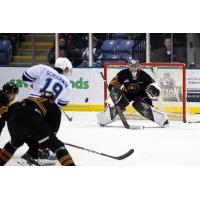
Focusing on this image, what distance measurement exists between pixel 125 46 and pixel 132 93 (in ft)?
7.05

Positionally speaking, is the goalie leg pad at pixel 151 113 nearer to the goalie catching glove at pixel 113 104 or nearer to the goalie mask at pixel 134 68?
the goalie catching glove at pixel 113 104

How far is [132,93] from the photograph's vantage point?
7875mm

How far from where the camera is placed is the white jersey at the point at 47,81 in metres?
5.12

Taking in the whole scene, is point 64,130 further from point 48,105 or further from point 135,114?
point 48,105

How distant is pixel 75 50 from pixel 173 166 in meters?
4.85

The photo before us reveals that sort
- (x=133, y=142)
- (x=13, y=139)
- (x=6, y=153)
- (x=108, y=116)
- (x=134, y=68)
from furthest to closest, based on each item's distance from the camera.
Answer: (x=108, y=116) → (x=134, y=68) → (x=133, y=142) → (x=6, y=153) → (x=13, y=139)

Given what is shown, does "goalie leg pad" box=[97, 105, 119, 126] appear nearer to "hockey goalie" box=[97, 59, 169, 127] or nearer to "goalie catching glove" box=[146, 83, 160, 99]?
"hockey goalie" box=[97, 59, 169, 127]

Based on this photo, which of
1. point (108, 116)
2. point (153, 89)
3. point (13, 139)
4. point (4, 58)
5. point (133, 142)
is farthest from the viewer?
point (4, 58)

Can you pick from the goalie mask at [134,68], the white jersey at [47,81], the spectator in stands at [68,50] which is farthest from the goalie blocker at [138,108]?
the white jersey at [47,81]

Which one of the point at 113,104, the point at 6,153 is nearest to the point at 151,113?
the point at 113,104

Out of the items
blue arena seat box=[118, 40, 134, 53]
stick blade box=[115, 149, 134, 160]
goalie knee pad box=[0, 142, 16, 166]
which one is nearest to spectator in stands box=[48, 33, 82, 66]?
blue arena seat box=[118, 40, 134, 53]

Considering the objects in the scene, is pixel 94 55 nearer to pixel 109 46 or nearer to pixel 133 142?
pixel 109 46

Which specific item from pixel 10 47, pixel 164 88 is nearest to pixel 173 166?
pixel 164 88

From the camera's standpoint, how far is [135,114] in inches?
347
